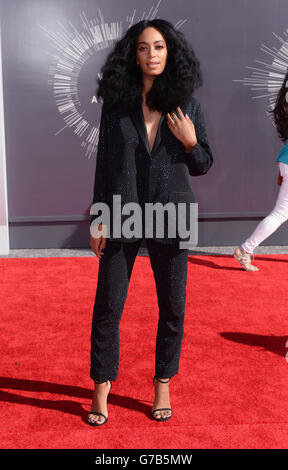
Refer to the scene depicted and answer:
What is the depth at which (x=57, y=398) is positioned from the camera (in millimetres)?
2020

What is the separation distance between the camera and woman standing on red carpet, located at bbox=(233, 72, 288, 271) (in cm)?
379

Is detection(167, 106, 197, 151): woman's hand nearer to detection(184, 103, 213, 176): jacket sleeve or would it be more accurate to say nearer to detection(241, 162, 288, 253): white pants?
detection(184, 103, 213, 176): jacket sleeve

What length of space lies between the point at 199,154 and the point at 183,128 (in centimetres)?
12

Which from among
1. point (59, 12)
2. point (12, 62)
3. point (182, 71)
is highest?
point (59, 12)

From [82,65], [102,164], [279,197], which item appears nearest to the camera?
[102,164]

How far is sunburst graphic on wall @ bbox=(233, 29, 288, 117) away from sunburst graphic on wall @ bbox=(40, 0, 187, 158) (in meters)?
0.87

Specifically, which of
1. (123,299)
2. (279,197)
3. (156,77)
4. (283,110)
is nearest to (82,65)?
(283,110)

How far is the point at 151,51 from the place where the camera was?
1655mm

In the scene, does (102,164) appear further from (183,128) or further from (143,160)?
(183,128)

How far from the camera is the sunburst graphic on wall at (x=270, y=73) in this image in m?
4.64

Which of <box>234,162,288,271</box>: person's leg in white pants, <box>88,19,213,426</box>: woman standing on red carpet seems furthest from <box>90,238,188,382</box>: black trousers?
<box>234,162,288,271</box>: person's leg in white pants

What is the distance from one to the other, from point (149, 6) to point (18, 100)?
153 cm
